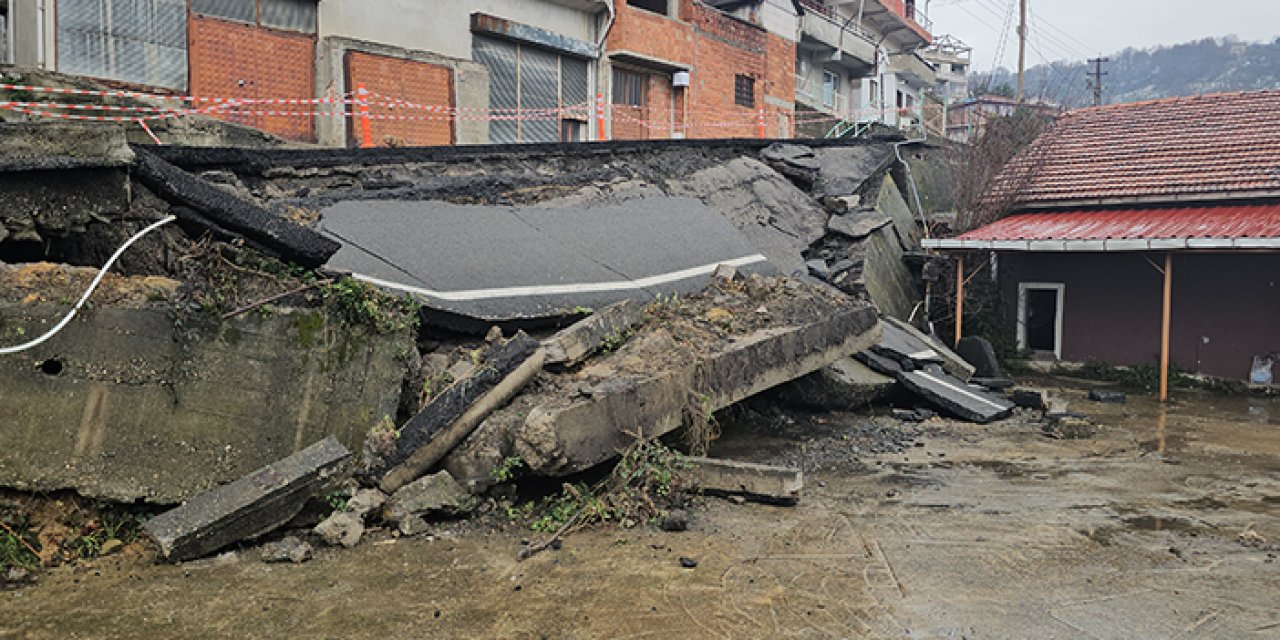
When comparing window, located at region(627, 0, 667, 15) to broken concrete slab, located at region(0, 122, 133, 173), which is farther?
window, located at region(627, 0, 667, 15)

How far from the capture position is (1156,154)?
14984 millimetres

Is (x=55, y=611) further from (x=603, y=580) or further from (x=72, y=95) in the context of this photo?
(x=72, y=95)

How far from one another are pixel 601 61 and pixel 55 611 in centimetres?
1919

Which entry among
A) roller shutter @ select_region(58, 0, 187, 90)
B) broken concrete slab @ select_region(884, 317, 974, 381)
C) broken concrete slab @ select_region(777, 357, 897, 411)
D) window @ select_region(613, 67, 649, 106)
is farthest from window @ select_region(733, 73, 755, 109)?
broken concrete slab @ select_region(777, 357, 897, 411)

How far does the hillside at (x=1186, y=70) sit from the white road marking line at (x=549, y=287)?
4426 inches

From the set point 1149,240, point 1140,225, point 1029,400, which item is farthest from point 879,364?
point 1140,225

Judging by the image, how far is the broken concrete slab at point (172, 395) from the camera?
15.3 feet

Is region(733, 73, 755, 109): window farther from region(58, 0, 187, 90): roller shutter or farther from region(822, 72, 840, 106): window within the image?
region(58, 0, 187, 90): roller shutter

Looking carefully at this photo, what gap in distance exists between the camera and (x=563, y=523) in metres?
5.36

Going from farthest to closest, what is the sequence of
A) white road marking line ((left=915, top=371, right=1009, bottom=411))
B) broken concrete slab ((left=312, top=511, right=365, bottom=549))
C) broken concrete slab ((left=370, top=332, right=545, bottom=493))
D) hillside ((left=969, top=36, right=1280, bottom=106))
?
hillside ((left=969, top=36, right=1280, bottom=106)), white road marking line ((left=915, top=371, right=1009, bottom=411)), broken concrete slab ((left=370, top=332, right=545, bottom=493)), broken concrete slab ((left=312, top=511, right=365, bottom=549))

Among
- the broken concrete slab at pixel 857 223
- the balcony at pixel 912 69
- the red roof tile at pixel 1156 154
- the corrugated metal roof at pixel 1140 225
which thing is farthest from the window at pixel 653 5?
the balcony at pixel 912 69

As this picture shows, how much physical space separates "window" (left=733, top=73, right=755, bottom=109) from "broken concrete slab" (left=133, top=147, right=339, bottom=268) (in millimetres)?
21542

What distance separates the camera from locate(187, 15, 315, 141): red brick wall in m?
13.7

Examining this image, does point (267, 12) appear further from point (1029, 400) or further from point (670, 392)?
point (1029, 400)
